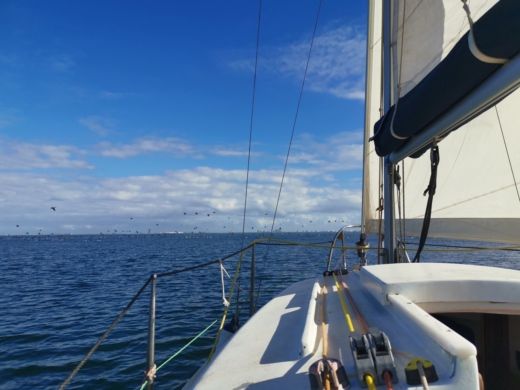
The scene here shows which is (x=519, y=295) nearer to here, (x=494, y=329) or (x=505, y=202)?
(x=494, y=329)

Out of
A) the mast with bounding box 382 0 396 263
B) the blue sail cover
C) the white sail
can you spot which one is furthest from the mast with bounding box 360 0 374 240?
the blue sail cover

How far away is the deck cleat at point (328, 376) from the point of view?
5.25 feet

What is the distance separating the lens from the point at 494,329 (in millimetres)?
2850

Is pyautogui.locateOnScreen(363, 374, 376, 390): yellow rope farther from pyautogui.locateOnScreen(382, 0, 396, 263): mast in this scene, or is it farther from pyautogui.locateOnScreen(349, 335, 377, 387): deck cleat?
pyautogui.locateOnScreen(382, 0, 396, 263): mast

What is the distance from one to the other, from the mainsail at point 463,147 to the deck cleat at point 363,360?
3148 mm

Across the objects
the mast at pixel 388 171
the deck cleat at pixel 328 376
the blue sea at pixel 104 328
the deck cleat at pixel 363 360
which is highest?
the mast at pixel 388 171

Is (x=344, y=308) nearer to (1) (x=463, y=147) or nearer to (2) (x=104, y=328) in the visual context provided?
(1) (x=463, y=147)

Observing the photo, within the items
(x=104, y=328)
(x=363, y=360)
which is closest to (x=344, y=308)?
(x=363, y=360)

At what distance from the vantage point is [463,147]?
484 centimetres

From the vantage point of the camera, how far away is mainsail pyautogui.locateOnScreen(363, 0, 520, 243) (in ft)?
14.0

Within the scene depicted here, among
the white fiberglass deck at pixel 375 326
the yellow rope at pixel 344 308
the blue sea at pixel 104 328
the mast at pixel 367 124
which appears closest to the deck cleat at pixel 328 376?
the white fiberglass deck at pixel 375 326

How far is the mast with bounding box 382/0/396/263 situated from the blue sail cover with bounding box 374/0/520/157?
73cm

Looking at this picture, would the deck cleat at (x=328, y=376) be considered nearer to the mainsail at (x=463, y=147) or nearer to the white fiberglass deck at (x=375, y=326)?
the white fiberglass deck at (x=375, y=326)

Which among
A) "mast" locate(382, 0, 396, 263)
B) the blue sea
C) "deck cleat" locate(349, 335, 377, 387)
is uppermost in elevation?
"mast" locate(382, 0, 396, 263)
